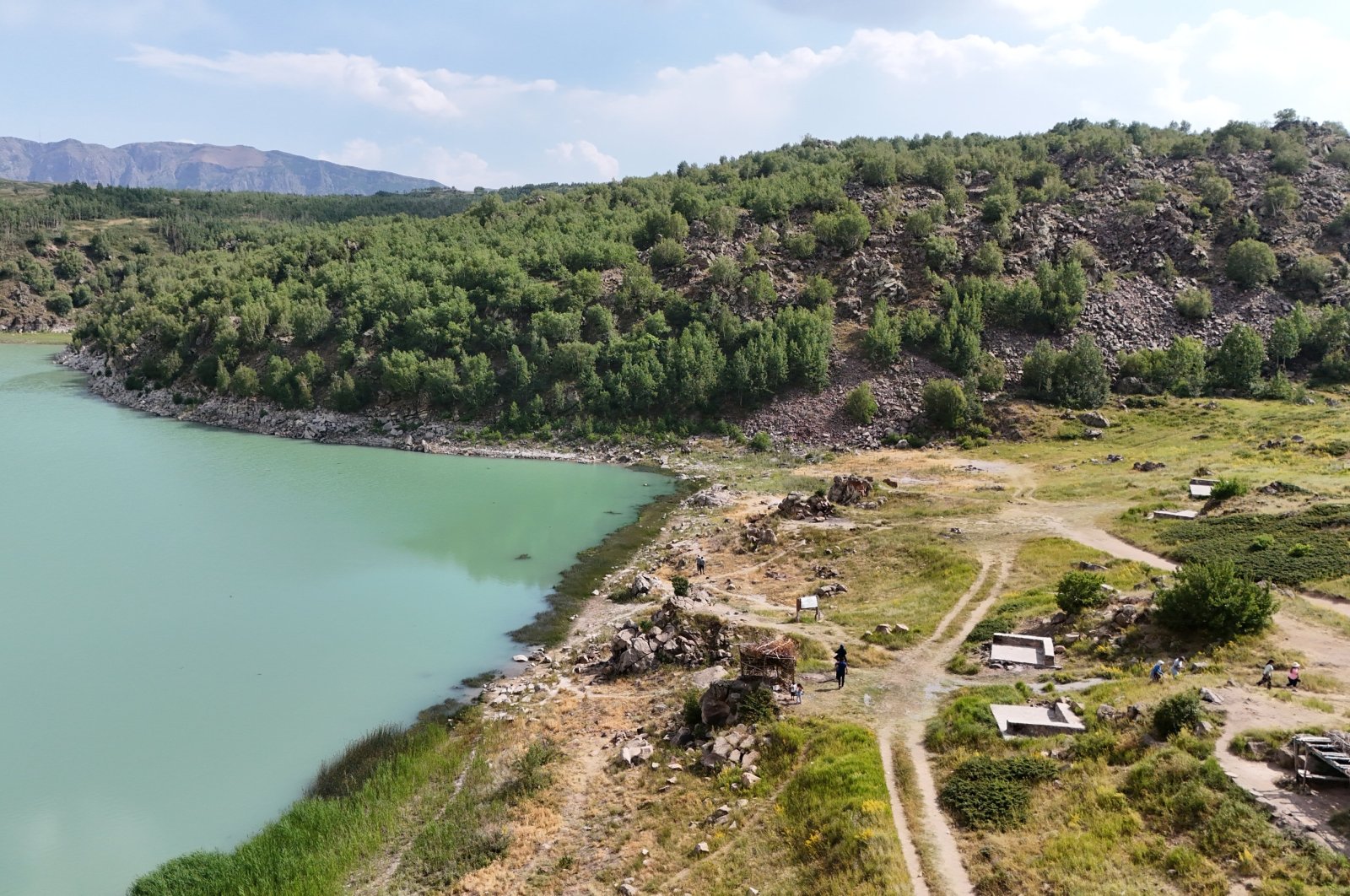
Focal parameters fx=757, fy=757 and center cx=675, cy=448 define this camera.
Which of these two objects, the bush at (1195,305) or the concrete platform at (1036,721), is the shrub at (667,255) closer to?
the bush at (1195,305)

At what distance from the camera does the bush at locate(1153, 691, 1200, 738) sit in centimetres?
1836

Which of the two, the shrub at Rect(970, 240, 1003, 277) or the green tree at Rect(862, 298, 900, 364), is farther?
the shrub at Rect(970, 240, 1003, 277)

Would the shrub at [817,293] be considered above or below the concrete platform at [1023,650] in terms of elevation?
above

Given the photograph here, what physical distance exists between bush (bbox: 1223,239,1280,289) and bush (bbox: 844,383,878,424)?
47912 millimetres

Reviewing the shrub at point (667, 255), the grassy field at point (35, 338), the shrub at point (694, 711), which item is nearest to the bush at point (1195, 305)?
the shrub at point (667, 255)

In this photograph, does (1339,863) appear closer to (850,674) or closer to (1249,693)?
(1249,693)

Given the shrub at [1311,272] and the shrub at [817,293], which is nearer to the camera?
the shrub at [817,293]

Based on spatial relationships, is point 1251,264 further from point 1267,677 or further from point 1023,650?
point 1267,677

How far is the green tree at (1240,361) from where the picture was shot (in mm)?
71438

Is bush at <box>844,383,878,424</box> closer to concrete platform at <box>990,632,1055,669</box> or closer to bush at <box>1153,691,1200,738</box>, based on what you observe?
concrete platform at <box>990,632,1055,669</box>

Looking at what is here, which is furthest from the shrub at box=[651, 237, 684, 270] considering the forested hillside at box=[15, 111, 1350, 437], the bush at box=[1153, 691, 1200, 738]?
the bush at box=[1153, 691, 1200, 738]

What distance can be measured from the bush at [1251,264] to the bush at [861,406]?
47912 millimetres

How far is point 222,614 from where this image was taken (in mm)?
34000

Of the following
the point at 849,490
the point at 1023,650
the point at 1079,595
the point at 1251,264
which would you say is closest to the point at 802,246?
the point at 849,490
